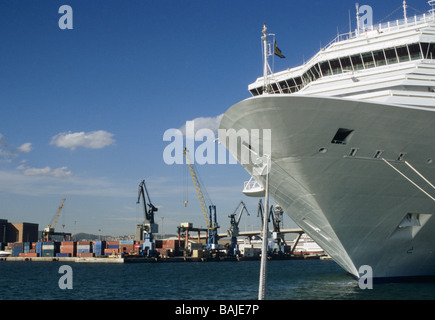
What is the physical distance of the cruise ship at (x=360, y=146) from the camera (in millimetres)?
17625

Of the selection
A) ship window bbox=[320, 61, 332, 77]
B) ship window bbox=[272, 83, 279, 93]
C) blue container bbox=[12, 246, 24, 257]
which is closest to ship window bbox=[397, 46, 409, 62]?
ship window bbox=[320, 61, 332, 77]

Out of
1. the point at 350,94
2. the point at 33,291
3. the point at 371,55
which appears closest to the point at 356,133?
the point at 350,94

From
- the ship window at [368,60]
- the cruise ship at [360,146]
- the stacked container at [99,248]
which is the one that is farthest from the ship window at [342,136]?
the stacked container at [99,248]

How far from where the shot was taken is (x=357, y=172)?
61.8ft

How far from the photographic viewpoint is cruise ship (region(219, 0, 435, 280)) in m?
17.6

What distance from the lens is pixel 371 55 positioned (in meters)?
22.4

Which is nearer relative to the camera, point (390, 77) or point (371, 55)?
point (390, 77)

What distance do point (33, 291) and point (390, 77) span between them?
27.1 metres

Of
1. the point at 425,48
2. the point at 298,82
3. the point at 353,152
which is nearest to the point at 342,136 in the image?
the point at 353,152

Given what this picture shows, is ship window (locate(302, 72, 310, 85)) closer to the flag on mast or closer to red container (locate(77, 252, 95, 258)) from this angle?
the flag on mast

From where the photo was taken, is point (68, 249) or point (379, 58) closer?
point (379, 58)

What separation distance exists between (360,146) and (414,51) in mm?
6606

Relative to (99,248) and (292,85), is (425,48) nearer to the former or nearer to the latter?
(292,85)
